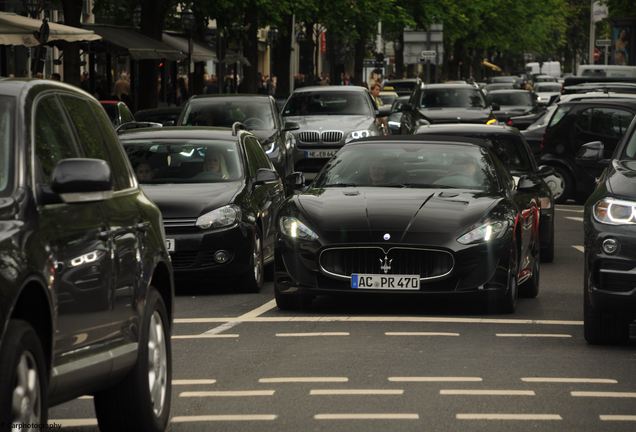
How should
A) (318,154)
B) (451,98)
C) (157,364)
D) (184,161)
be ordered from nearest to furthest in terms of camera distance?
(157,364) < (184,161) < (318,154) < (451,98)

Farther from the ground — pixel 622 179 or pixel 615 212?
pixel 622 179

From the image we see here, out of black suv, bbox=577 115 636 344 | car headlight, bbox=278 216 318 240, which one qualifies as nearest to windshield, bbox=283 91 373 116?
car headlight, bbox=278 216 318 240

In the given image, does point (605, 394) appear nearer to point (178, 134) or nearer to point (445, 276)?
point (445, 276)

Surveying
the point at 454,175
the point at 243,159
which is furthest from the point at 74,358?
the point at 243,159

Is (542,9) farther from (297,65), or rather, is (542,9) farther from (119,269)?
(119,269)

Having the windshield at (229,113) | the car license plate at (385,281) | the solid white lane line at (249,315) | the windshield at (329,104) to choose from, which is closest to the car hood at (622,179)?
the car license plate at (385,281)

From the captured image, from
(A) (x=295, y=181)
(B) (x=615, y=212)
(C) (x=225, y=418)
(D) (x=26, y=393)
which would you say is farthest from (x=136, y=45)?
(D) (x=26, y=393)

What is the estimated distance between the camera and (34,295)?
6.36m

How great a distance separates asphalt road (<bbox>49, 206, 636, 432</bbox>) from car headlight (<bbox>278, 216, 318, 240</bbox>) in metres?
0.60

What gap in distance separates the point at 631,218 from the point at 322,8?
40.7m

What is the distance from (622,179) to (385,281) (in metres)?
2.40

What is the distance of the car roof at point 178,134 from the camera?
1712 centimetres

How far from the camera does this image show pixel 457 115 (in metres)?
38.3

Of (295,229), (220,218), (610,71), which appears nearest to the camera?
(295,229)
